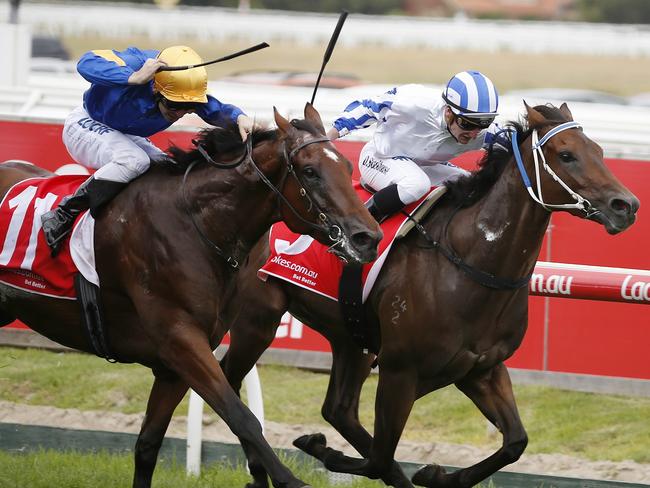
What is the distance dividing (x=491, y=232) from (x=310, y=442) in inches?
58.9

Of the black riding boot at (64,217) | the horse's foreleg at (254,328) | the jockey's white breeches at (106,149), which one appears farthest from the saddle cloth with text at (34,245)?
the horse's foreleg at (254,328)

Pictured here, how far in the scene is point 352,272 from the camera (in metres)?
5.76

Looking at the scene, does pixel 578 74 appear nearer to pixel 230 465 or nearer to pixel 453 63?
pixel 453 63

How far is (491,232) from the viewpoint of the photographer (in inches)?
216

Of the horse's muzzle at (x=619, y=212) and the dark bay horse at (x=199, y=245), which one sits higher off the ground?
the horse's muzzle at (x=619, y=212)

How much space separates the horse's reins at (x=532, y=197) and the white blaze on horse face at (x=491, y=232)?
0.15 meters

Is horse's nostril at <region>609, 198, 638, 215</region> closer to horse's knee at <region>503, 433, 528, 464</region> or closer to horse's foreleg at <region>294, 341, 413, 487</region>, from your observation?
horse's knee at <region>503, 433, 528, 464</region>

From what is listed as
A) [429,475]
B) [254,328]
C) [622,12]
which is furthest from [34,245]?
[622,12]

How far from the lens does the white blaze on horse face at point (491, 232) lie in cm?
545

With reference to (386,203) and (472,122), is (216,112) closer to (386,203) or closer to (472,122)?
(386,203)

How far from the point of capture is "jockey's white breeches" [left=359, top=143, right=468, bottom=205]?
18.9ft

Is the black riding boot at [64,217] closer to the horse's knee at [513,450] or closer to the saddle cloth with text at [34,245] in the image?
the saddle cloth with text at [34,245]

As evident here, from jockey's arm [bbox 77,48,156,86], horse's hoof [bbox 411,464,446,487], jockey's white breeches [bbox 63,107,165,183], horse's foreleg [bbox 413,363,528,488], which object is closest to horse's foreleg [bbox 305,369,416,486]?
horse's hoof [bbox 411,464,446,487]

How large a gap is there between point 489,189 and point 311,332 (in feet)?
8.87
